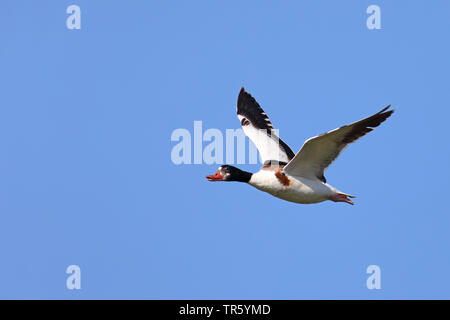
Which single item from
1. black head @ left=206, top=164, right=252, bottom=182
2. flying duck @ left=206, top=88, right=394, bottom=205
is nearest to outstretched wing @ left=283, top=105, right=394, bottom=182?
flying duck @ left=206, top=88, right=394, bottom=205

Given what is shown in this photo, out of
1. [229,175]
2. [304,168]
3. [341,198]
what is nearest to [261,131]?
[229,175]

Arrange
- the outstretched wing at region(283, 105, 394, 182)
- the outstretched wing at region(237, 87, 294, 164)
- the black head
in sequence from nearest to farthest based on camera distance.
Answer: the outstretched wing at region(283, 105, 394, 182), the black head, the outstretched wing at region(237, 87, 294, 164)

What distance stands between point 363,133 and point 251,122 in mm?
Answer: 3764

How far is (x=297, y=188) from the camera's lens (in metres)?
12.0

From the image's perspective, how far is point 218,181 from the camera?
1280 centimetres

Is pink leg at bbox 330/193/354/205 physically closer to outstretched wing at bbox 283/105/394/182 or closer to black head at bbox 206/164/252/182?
outstretched wing at bbox 283/105/394/182

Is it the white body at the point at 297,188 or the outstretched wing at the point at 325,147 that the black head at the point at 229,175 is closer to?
the white body at the point at 297,188

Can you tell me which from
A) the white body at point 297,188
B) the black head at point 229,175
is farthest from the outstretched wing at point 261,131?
the white body at point 297,188

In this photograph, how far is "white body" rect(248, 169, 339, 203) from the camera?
1203cm

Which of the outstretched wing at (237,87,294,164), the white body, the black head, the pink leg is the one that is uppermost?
the outstretched wing at (237,87,294,164)
